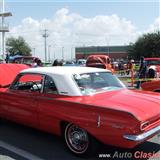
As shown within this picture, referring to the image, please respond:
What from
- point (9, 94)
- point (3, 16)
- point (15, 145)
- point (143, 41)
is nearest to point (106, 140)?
point (15, 145)

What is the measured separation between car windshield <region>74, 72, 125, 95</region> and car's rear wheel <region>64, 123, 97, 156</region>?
2.21 ft

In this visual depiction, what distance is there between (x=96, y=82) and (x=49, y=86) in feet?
2.90

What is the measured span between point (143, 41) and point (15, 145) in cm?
6459

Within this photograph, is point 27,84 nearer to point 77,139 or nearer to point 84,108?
point 77,139

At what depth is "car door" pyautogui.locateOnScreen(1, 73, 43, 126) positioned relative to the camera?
21.0ft

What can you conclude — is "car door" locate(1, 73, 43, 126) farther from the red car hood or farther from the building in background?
the building in background

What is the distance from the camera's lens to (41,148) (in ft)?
20.0

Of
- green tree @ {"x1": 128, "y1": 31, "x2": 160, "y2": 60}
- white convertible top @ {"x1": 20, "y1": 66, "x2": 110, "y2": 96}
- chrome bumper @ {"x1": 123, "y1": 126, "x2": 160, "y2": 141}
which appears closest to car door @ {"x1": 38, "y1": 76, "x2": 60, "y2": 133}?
white convertible top @ {"x1": 20, "y1": 66, "x2": 110, "y2": 96}

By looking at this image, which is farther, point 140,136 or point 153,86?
point 153,86

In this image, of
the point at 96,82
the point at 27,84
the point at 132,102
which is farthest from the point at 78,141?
the point at 27,84

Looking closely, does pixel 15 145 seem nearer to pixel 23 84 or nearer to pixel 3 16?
pixel 23 84

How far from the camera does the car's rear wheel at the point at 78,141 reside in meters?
5.41

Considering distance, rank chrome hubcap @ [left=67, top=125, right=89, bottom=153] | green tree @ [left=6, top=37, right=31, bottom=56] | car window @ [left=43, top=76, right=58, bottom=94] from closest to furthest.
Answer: chrome hubcap @ [left=67, top=125, right=89, bottom=153], car window @ [left=43, top=76, right=58, bottom=94], green tree @ [left=6, top=37, right=31, bottom=56]

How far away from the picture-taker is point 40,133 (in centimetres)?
705
